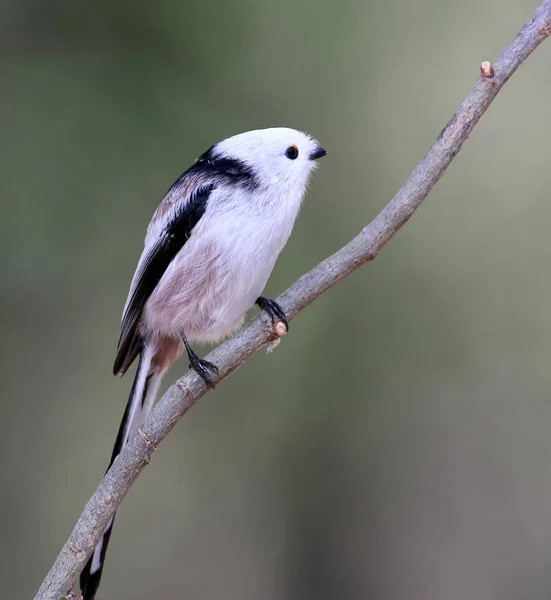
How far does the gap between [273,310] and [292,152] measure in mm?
373

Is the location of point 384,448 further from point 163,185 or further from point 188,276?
point 188,276

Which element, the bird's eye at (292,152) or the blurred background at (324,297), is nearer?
the bird's eye at (292,152)

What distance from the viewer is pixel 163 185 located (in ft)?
10.1

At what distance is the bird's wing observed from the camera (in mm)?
1808

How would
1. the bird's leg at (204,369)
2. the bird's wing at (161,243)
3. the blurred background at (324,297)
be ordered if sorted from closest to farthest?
the bird's leg at (204,369) < the bird's wing at (161,243) < the blurred background at (324,297)

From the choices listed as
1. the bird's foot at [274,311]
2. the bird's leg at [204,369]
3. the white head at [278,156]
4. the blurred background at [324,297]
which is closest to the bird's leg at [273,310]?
the bird's foot at [274,311]

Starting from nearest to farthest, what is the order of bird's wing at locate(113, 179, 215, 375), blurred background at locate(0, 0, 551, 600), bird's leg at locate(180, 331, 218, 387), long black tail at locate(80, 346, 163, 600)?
bird's leg at locate(180, 331, 218, 387) → long black tail at locate(80, 346, 163, 600) → bird's wing at locate(113, 179, 215, 375) → blurred background at locate(0, 0, 551, 600)

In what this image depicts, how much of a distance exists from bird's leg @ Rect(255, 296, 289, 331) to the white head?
253 millimetres

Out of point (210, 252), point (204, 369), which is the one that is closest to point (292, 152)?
point (210, 252)

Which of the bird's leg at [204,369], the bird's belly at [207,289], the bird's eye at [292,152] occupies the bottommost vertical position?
the bird's leg at [204,369]

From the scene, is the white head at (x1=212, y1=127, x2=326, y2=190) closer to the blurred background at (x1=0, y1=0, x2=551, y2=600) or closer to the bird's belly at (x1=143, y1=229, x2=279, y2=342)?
the bird's belly at (x1=143, y1=229, x2=279, y2=342)

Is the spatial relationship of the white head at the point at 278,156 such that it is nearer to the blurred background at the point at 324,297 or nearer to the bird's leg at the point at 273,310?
the bird's leg at the point at 273,310

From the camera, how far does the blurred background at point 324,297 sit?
3.02 metres

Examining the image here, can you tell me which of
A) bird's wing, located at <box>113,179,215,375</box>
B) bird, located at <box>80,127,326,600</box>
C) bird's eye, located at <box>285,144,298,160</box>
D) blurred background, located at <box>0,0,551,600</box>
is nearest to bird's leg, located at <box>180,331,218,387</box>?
bird, located at <box>80,127,326,600</box>
